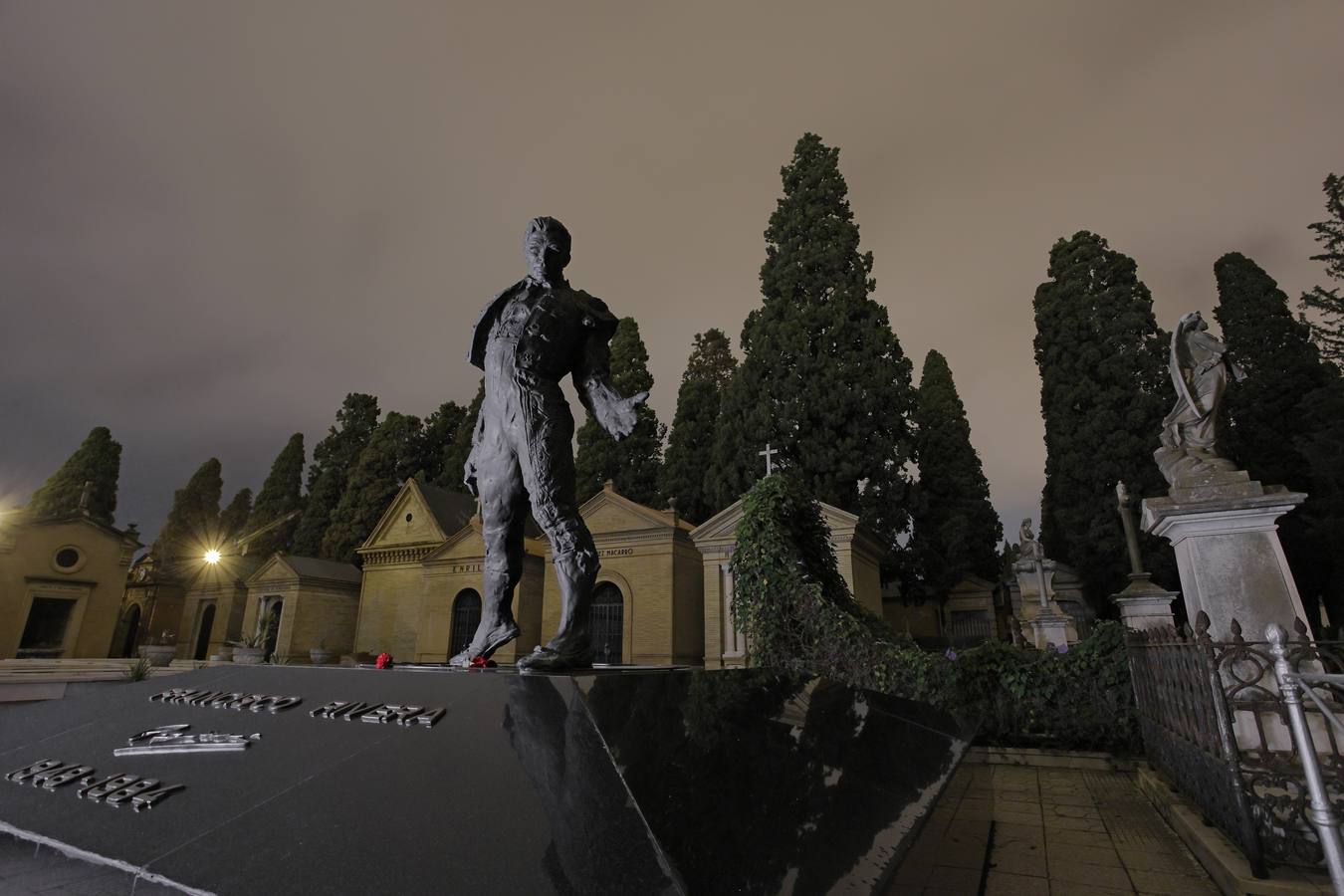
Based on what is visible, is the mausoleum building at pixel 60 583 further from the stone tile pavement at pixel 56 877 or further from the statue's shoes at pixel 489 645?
the stone tile pavement at pixel 56 877

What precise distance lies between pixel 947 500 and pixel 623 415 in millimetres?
25209

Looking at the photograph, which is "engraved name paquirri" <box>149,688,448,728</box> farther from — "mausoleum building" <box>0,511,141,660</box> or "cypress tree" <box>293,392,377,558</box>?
"cypress tree" <box>293,392,377,558</box>

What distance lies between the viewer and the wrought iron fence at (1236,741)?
3.34 metres

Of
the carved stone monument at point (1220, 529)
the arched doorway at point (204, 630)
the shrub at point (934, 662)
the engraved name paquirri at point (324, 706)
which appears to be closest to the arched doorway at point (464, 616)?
the shrub at point (934, 662)

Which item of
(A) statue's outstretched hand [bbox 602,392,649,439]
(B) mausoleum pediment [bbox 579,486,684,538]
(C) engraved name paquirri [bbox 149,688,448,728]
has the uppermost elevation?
(B) mausoleum pediment [bbox 579,486,684,538]

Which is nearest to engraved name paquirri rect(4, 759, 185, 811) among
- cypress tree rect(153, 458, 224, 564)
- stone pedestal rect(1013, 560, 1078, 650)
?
stone pedestal rect(1013, 560, 1078, 650)

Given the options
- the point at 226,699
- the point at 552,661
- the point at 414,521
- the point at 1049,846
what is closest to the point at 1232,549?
the point at 1049,846

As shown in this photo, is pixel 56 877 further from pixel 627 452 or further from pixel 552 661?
pixel 627 452

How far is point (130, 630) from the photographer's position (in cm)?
2902

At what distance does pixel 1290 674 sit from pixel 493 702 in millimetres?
3144

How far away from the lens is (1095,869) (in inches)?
142

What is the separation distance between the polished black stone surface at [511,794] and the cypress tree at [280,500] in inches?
1515

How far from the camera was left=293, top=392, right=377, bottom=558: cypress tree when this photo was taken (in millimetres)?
32031

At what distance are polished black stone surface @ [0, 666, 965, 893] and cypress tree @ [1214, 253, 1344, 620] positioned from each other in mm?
24376
